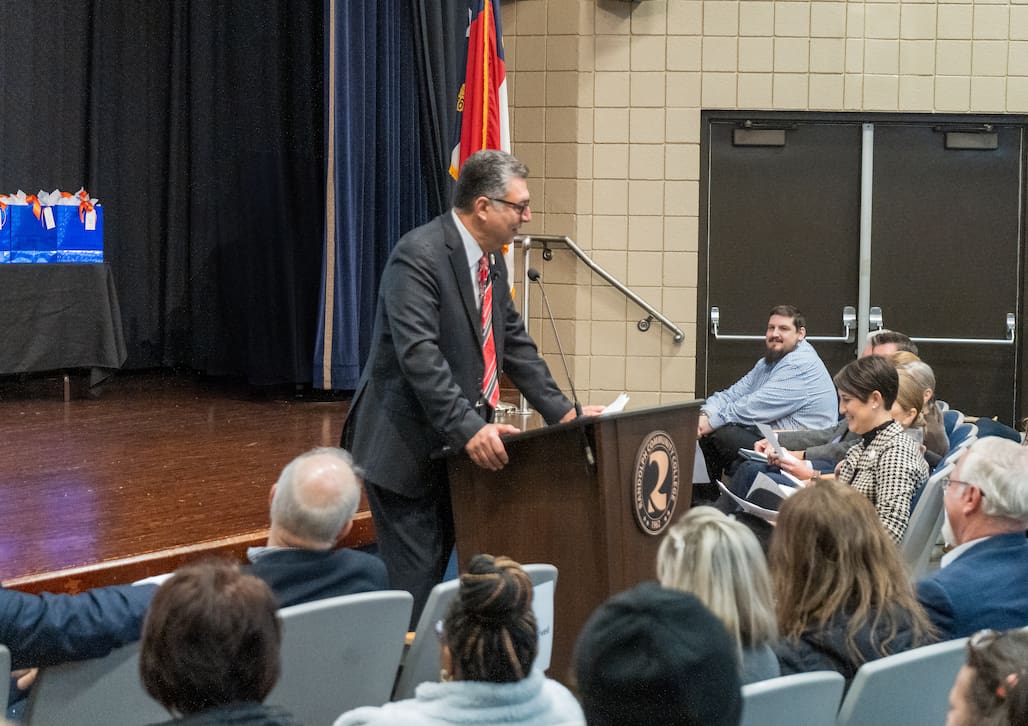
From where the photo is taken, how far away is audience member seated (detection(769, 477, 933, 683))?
2041 mm

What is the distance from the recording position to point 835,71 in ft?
23.4

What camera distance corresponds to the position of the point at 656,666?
1175 mm

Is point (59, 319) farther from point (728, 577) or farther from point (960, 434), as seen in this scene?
point (728, 577)

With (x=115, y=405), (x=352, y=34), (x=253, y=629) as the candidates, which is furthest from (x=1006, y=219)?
(x=253, y=629)

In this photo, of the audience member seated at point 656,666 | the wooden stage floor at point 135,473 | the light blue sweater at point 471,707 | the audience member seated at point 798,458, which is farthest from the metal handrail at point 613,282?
the audience member seated at point 656,666

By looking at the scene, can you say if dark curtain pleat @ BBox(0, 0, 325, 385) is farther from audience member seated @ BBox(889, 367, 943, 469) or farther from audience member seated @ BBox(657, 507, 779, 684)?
audience member seated @ BBox(657, 507, 779, 684)

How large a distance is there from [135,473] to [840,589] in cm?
269

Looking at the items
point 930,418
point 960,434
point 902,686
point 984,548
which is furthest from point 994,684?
point 960,434

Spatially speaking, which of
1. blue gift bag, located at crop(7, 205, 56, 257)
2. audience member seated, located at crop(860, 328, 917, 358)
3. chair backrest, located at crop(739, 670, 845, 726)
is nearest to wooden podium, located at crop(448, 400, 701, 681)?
chair backrest, located at crop(739, 670, 845, 726)

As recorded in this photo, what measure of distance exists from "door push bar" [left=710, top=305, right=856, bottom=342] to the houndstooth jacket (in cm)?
383

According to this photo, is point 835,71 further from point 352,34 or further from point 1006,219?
Result: point 352,34

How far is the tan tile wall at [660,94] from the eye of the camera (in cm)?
707

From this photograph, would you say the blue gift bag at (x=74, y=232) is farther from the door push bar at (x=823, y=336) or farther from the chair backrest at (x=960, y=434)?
the chair backrest at (x=960, y=434)

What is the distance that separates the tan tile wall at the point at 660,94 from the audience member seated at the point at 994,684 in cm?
556
